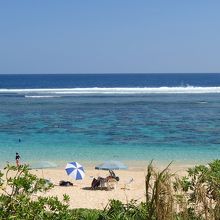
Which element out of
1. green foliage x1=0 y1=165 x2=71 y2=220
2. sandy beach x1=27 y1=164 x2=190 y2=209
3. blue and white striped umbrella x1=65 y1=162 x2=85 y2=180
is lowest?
sandy beach x1=27 y1=164 x2=190 y2=209

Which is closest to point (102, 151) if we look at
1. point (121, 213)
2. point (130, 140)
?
point (130, 140)

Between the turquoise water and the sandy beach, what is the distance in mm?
3287

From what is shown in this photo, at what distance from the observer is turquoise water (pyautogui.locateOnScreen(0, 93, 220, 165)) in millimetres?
26969

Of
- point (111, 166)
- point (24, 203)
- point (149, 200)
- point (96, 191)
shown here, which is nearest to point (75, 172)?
point (96, 191)

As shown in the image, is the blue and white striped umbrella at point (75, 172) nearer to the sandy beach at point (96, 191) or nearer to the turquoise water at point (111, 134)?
the sandy beach at point (96, 191)

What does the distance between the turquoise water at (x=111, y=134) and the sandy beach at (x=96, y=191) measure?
10.8 feet

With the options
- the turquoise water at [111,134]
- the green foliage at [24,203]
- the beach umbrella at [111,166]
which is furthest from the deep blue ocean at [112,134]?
the green foliage at [24,203]

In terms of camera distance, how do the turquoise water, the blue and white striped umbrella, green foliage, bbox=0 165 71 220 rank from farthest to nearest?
1. the turquoise water
2. the blue and white striped umbrella
3. green foliage, bbox=0 165 71 220

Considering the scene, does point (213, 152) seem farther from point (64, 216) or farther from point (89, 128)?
point (64, 216)

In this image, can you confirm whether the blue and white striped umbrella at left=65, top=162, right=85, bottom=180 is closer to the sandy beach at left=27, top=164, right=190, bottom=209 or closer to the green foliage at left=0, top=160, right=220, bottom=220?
the sandy beach at left=27, top=164, right=190, bottom=209

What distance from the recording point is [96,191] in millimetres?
18469

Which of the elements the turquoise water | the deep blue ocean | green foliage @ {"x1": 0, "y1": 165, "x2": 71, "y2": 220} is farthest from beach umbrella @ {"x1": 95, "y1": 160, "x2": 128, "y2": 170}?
green foliage @ {"x1": 0, "y1": 165, "x2": 71, "y2": 220}

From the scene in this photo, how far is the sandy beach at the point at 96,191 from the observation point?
1665 centimetres

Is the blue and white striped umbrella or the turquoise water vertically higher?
the turquoise water
